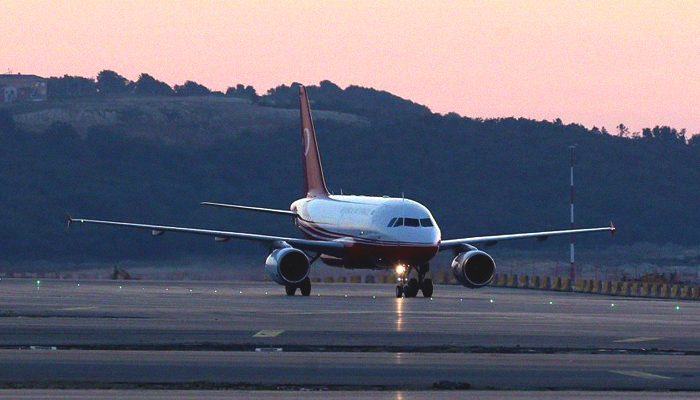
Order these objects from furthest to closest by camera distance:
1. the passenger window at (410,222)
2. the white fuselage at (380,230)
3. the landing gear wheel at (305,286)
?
1. the landing gear wheel at (305,286)
2. the passenger window at (410,222)
3. the white fuselage at (380,230)

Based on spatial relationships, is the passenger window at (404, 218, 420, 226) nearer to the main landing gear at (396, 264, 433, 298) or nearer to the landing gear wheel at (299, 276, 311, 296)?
the main landing gear at (396, 264, 433, 298)

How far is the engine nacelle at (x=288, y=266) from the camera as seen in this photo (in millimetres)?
55844

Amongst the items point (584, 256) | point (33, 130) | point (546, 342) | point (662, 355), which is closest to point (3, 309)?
point (546, 342)

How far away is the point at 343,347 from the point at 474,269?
31827mm

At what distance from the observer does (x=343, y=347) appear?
26594mm

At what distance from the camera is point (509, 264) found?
119750 millimetres

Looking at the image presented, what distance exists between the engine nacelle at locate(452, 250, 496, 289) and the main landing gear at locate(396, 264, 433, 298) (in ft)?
5.78

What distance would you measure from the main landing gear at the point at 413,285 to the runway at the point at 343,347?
1062cm

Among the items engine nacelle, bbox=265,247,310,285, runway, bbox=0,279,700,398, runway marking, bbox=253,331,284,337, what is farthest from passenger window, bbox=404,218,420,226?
runway marking, bbox=253,331,284,337

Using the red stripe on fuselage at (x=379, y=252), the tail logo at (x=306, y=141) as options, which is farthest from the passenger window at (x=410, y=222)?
the tail logo at (x=306, y=141)

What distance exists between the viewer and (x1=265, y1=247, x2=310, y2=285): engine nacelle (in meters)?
55.8

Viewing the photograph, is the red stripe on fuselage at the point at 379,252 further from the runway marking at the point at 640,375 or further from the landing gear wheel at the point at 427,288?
the runway marking at the point at 640,375

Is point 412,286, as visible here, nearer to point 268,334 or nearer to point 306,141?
point 306,141

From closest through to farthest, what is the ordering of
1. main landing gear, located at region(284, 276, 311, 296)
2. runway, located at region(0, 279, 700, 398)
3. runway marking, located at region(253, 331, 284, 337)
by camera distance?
runway, located at region(0, 279, 700, 398)
runway marking, located at region(253, 331, 284, 337)
main landing gear, located at region(284, 276, 311, 296)
